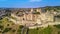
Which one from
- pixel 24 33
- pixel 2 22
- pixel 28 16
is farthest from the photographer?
pixel 28 16

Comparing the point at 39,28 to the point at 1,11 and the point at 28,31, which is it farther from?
the point at 1,11

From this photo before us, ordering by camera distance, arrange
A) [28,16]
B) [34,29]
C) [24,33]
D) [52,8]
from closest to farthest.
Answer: [24,33] < [34,29] < [28,16] < [52,8]

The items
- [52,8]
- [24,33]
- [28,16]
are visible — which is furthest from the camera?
[52,8]

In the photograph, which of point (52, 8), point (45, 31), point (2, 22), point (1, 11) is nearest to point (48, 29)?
point (45, 31)

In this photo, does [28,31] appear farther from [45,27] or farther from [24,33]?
[45,27]

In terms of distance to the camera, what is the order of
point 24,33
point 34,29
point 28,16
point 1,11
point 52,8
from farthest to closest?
point 52,8 → point 1,11 → point 28,16 → point 34,29 → point 24,33

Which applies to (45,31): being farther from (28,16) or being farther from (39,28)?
(28,16)

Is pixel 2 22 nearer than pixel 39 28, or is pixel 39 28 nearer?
pixel 39 28

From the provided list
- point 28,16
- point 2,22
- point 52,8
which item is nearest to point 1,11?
point 28,16

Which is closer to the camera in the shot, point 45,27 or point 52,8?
point 45,27
